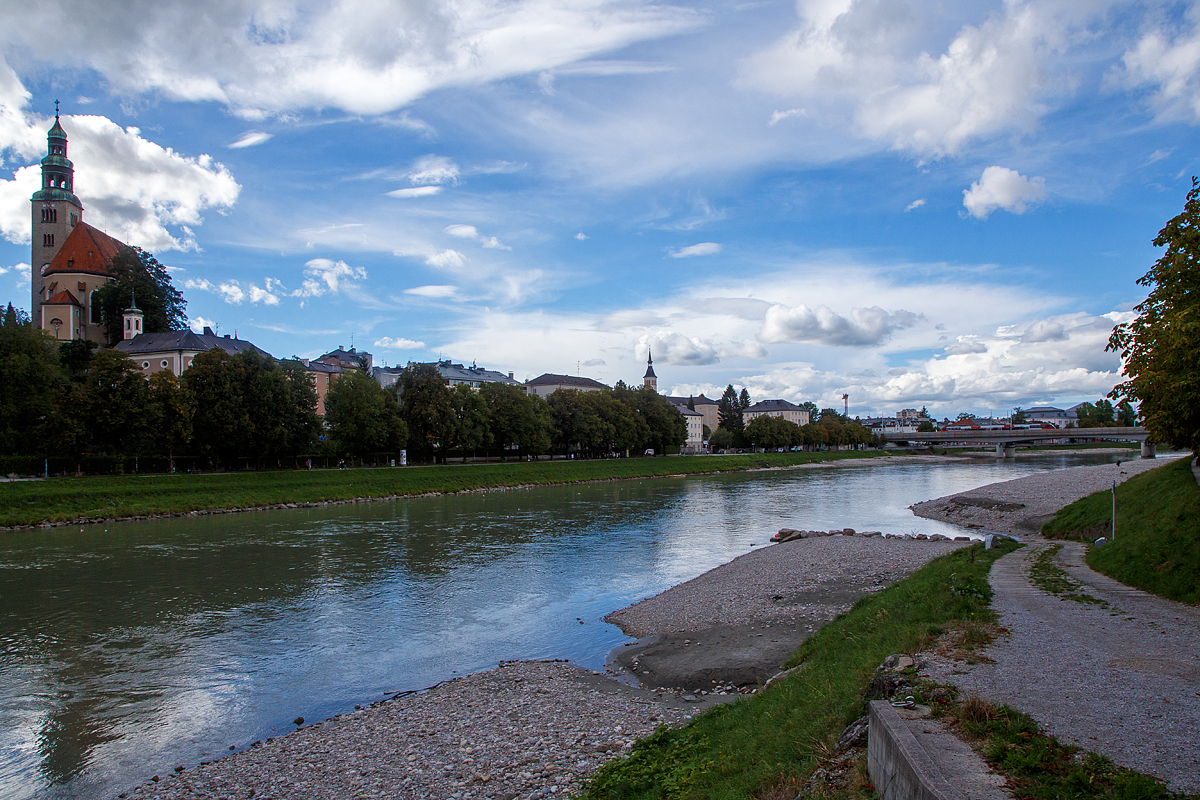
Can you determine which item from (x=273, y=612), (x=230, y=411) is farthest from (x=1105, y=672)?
Answer: (x=230, y=411)

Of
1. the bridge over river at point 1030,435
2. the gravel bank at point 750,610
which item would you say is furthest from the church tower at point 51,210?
the bridge over river at point 1030,435

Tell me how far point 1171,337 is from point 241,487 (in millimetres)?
54098

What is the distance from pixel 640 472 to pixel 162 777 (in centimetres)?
7911

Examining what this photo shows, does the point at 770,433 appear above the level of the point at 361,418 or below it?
Result: below

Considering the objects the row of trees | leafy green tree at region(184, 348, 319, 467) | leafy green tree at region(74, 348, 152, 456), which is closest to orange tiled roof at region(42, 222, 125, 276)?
the row of trees

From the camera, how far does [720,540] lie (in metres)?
34.1

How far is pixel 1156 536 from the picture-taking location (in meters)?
16.2

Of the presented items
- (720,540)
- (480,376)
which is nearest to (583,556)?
(720,540)

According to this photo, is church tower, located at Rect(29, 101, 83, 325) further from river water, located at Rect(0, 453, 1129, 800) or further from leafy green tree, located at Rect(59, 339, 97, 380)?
river water, located at Rect(0, 453, 1129, 800)

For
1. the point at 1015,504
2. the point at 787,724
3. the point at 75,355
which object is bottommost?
the point at 1015,504

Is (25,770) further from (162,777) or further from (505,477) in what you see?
(505,477)

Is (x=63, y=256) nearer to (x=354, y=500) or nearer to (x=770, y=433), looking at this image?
(x=354, y=500)

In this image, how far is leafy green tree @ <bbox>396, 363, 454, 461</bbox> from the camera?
2846 inches

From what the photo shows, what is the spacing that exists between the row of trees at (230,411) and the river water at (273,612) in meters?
13.1
